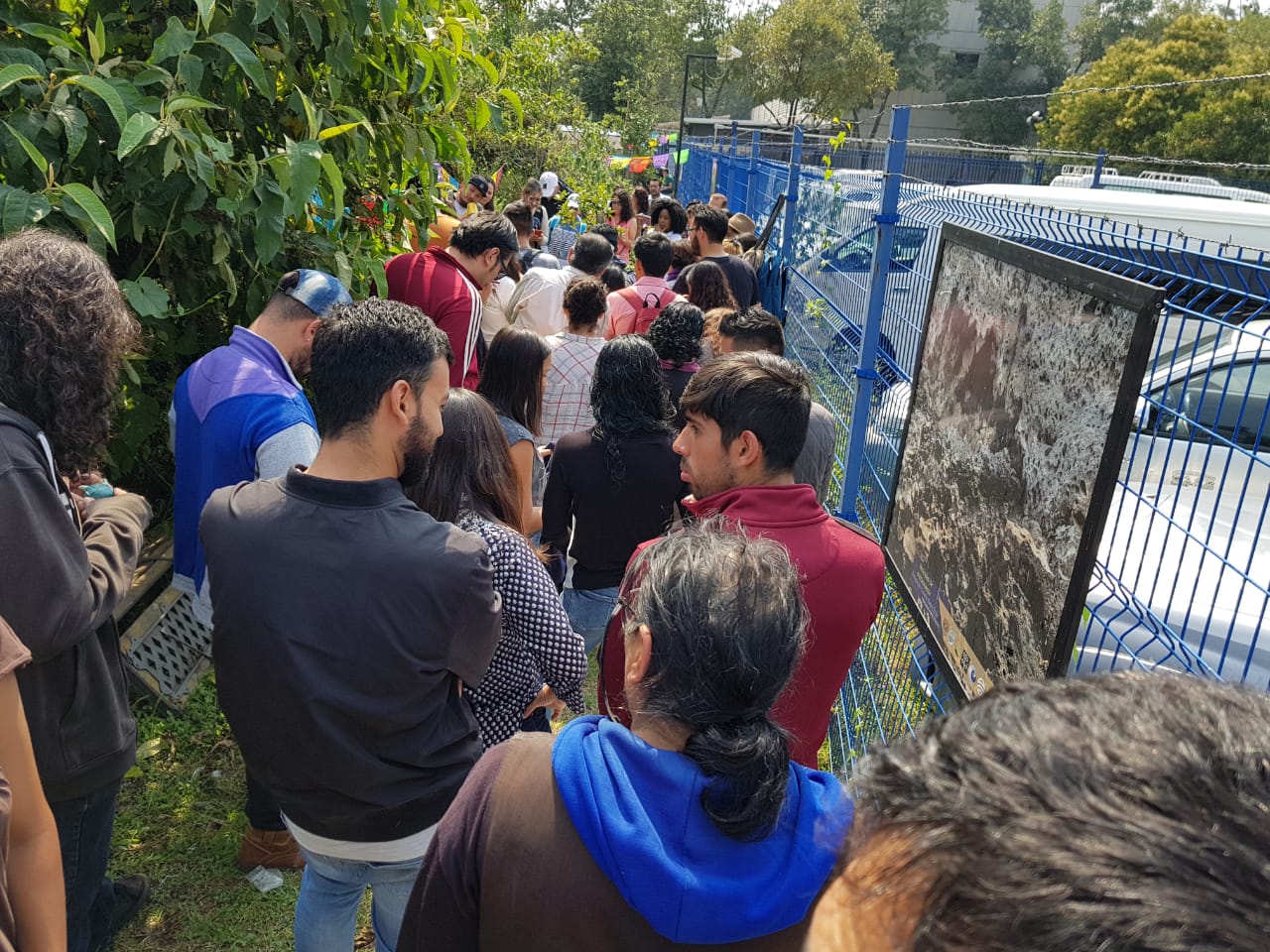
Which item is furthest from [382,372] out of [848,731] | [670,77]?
[670,77]

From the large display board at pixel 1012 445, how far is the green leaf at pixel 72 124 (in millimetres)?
2352

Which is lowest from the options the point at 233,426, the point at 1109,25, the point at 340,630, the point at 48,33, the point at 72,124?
the point at 340,630

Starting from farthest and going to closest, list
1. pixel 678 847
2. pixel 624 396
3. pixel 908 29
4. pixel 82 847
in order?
1. pixel 908 29
2. pixel 624 396
3. pixel 82 847
4. pixel 678 847

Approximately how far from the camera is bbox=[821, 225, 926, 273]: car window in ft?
11.0

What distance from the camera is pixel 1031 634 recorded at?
5.40 feet

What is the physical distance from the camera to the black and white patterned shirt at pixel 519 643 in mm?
2203

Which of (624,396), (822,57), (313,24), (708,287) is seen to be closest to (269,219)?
(313,24)

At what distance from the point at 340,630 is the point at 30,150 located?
5.20 feet

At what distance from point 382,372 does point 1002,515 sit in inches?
52.5

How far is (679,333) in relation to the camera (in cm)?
407

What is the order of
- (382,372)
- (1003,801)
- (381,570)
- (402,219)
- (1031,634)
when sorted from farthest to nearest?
(402,219) < (382,372) < (381,570) < (1031,634) < (1003,801)

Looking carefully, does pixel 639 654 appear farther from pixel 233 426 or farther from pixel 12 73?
pixel 12 73

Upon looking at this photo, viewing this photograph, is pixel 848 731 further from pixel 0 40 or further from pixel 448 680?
pixel 0 40

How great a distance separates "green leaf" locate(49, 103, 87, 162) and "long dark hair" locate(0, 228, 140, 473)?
2.20ft
